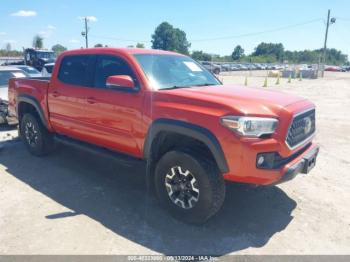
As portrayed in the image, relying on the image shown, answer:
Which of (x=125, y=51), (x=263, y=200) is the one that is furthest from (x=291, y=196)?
(x=125, y=51)

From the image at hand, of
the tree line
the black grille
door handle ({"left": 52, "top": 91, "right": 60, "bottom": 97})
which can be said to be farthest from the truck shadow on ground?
the tree line

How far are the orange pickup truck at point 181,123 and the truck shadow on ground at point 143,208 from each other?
26 centimetres

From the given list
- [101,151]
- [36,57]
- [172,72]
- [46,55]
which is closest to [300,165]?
[172,72]

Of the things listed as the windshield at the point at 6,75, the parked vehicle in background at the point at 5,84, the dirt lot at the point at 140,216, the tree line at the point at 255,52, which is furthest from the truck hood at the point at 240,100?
the tree line at the point at 255,52

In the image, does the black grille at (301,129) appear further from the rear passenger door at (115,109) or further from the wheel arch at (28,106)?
the wheel arch at (28,106)

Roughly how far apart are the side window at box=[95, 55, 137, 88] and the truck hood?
2.73 feet

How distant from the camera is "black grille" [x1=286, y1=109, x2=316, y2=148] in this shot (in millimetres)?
3392

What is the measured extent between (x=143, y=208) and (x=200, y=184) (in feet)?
3.25

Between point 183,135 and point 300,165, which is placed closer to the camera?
point 300,165

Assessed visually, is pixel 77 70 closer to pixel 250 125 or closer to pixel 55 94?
pixel 55 94

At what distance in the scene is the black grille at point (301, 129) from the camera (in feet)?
11.1

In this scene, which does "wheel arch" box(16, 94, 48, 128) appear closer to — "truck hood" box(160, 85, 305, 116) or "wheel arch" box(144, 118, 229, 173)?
"wheel arch" box(144, 118, 229, 173)

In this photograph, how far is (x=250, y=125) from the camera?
3.13 meters

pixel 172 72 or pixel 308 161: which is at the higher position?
pixel 172 72
